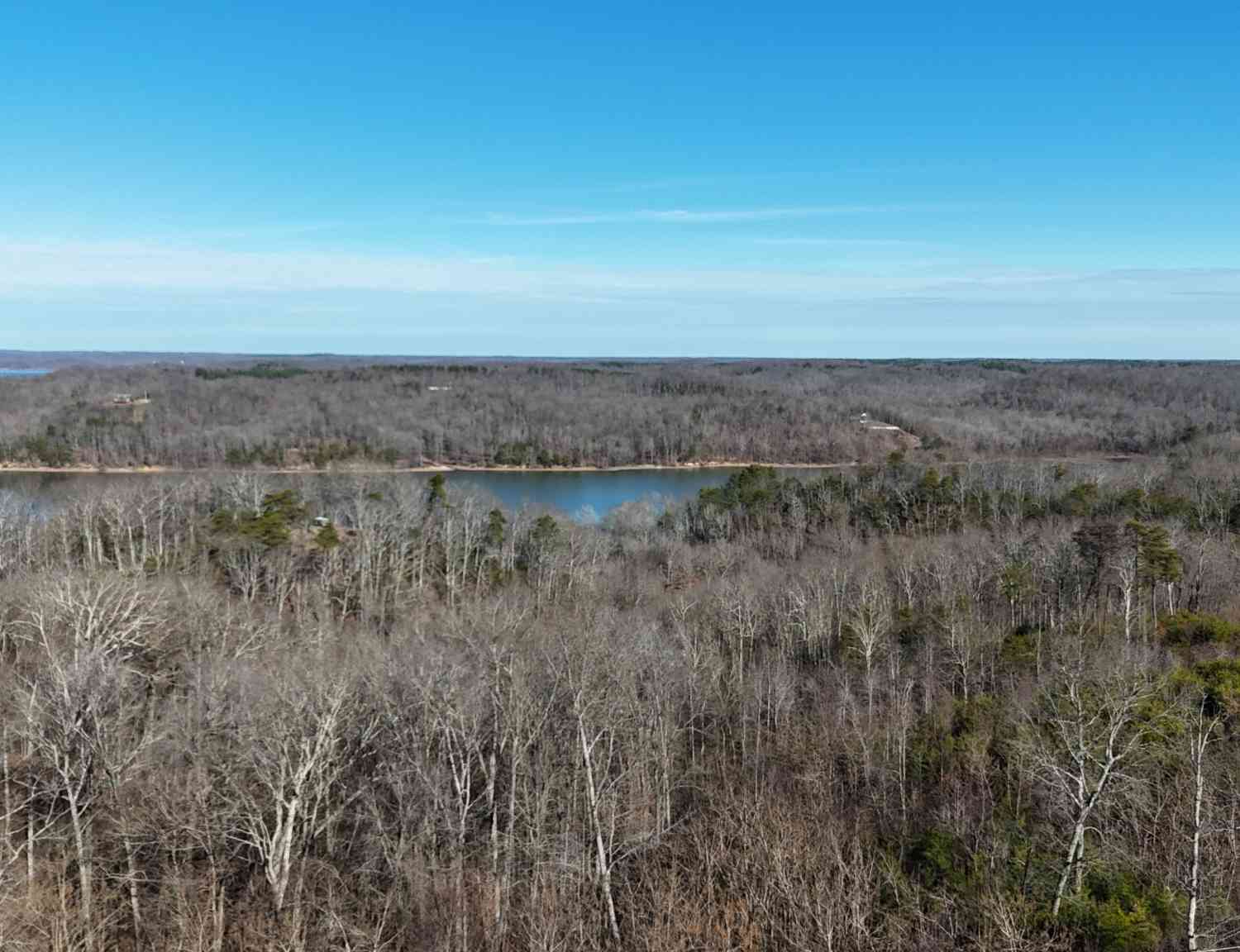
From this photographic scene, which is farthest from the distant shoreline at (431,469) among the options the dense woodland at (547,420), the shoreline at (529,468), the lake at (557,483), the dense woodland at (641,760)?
the dense woodland at (641,760)

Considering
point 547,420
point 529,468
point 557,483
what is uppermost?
point 547,420

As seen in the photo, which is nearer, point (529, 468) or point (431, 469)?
point (431, 469)

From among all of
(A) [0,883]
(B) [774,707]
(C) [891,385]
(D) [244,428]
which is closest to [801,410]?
(C) [891,385]

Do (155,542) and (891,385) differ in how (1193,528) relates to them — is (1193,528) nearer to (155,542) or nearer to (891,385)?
(155,542)

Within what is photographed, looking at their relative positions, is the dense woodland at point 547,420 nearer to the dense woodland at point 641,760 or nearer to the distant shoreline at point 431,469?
the distant shoreline at point 431,469

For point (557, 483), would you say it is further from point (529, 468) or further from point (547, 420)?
point (547, 420)

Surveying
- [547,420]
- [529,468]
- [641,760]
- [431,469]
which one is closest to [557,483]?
[529,468]
